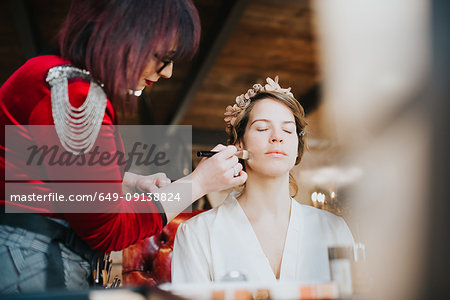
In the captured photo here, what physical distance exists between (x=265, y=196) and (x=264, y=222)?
0.39 ft

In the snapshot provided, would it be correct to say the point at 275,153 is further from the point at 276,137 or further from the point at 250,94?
the point at 250,94

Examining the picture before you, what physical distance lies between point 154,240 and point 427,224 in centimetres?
140

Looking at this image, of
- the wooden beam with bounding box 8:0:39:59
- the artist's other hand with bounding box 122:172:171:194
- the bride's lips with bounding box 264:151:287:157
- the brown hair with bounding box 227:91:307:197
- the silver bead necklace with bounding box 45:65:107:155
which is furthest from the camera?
the wooden beam with bounding box 8:0:39:59

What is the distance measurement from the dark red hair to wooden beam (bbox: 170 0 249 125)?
2291 mm

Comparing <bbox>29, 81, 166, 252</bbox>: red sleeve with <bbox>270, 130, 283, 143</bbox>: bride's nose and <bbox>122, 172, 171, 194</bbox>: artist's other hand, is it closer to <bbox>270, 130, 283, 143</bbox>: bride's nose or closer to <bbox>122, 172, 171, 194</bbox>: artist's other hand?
<bbox>122, 172, 171, 194</bbox>: artist's other hand

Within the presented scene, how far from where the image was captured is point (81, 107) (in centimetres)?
98

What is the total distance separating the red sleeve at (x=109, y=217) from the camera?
97 centimetres

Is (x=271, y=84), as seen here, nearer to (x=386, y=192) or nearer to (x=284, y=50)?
(x=386, y=192)

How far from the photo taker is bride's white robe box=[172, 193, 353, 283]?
5.06ft

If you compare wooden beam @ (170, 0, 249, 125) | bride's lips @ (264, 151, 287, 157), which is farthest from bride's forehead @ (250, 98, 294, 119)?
wooden beam @ (170, 0, 249, 125)

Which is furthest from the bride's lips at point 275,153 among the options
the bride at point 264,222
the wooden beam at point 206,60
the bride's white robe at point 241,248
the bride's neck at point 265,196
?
the wooden beam at point 206,60

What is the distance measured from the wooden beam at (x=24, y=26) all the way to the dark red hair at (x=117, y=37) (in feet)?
8.22

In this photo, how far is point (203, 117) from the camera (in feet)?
18.6

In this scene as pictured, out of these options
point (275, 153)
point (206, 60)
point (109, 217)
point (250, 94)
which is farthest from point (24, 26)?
point (109, 217)
